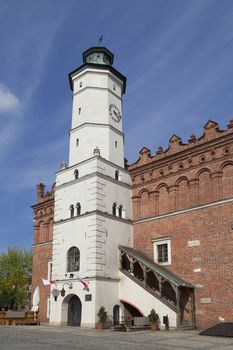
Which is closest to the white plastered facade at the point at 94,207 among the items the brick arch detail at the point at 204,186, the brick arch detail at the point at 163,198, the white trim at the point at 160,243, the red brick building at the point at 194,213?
the red brick building at the point at 194,213

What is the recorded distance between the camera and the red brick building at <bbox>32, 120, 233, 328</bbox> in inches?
898

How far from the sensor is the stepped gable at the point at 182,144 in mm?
25047

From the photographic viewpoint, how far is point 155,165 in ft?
93.1

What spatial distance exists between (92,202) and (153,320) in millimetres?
8319

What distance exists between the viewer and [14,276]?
159 feet

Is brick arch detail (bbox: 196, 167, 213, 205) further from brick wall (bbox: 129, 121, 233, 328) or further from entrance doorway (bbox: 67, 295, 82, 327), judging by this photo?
entrance doorway (bbox: 67, 295, 82, 327)

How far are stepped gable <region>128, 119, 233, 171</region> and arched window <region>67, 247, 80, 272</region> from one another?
7587 millimetres

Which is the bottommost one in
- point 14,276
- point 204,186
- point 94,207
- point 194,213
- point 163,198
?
point 14,276

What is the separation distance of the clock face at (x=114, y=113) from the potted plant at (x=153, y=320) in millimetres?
14766

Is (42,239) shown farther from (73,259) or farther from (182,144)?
(182,144)

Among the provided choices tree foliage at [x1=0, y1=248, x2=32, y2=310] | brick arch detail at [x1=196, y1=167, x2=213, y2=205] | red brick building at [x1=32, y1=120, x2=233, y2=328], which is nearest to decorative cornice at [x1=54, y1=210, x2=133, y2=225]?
red brick building at [x1=32, y1=120, x2=233, y2=328]

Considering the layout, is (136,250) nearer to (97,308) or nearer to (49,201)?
(97,308)

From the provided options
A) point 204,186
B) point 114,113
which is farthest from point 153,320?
point 114,113

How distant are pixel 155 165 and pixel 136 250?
6.12 meters
